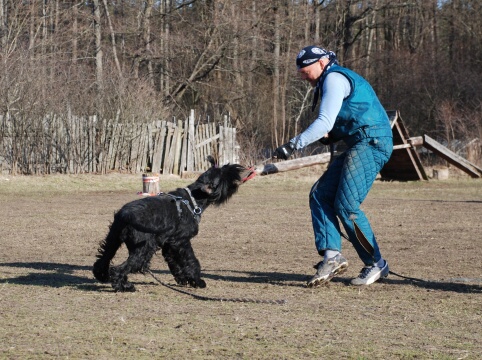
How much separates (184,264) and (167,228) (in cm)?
36

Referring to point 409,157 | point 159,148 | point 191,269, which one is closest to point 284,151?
point 191,269

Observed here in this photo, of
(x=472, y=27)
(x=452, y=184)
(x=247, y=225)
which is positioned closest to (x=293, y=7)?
(x=472, y=27)

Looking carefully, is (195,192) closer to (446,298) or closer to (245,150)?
(446,298)

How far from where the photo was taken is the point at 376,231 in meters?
10.8

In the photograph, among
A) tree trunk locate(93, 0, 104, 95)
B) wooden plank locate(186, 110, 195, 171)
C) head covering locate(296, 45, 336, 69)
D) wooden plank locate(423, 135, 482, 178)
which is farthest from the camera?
tree trunk locate(93, 0, 104, 95)

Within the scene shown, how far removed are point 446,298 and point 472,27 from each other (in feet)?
121

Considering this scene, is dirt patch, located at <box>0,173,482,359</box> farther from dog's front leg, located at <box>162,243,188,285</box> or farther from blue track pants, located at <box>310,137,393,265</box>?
blue track pants, located at <box>310,137,393,265</box>

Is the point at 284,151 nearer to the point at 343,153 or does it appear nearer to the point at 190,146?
the point at 343,153

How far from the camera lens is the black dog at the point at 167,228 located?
19.6 feet

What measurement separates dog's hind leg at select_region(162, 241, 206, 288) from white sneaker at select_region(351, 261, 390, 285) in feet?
4.18

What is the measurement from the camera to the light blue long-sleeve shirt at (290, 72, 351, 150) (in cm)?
591

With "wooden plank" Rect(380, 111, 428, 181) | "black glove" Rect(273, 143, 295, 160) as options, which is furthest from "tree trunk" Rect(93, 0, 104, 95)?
"black glove" Rect(273, 143, 295, 160)

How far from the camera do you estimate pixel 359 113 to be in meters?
6.10

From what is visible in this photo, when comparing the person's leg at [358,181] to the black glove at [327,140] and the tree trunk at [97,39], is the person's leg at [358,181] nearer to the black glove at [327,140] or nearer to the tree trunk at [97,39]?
the black glove at [327,140]
